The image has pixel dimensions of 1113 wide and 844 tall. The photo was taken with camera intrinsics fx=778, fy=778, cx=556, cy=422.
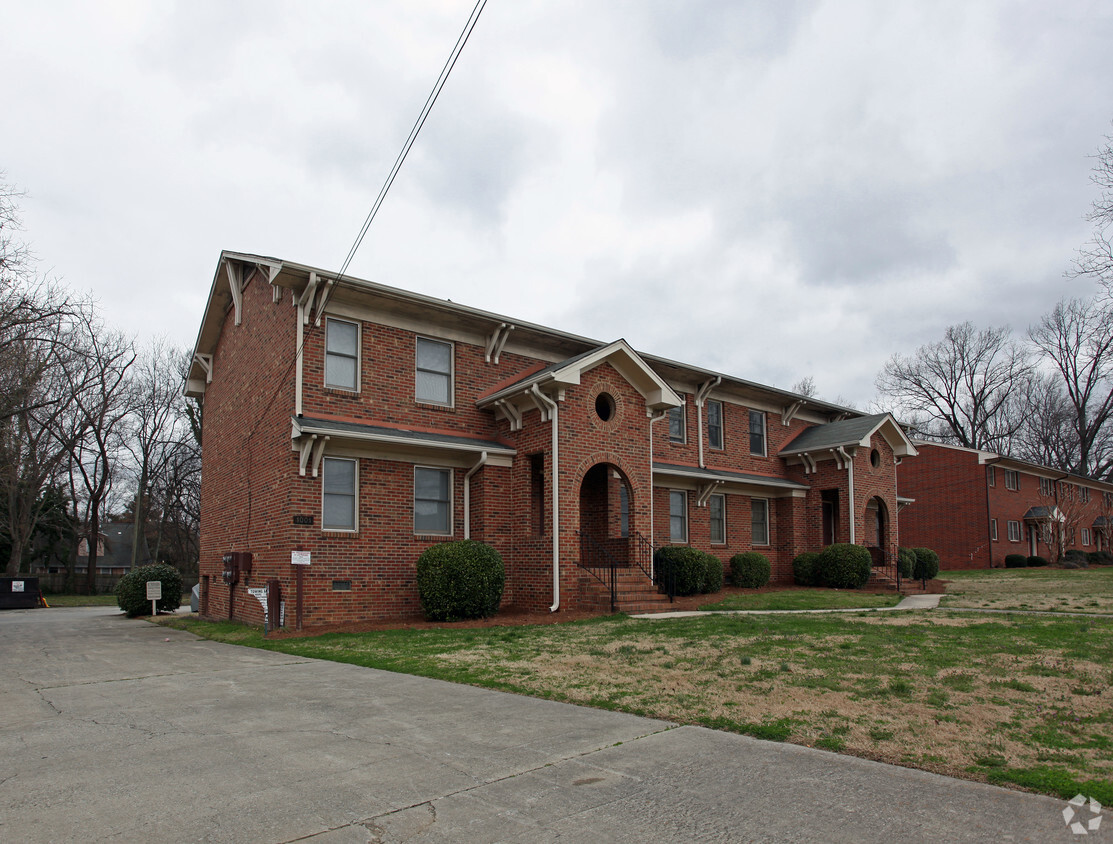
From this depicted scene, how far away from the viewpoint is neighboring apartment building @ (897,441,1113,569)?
39031mm

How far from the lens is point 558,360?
19.9 m

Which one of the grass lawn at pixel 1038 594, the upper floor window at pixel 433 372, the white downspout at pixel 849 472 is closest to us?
the grass lawn at pixel 1038 594

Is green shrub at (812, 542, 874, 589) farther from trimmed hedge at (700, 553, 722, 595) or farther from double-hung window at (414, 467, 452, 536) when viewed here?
double-hung window at (414, 467, 452, 536)

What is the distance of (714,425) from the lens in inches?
957

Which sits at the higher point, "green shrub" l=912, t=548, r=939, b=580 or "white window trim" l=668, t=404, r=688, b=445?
"white window trim" l=668, t=404, r=688, b=445

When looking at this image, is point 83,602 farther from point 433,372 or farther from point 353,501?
point 433,372

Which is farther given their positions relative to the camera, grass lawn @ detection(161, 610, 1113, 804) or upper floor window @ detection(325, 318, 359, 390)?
upper floor window @ detection(325, 318, 359, 390)

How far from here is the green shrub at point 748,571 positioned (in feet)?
74.8

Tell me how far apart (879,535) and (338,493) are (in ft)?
64.1

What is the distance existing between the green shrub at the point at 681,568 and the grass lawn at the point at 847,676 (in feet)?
16.3

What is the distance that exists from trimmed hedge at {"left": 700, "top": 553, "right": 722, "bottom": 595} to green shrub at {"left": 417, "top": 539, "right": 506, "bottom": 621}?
6315mm

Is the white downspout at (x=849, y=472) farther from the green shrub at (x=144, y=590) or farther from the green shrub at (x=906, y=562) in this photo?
the green shrub at (x=144, y=590)

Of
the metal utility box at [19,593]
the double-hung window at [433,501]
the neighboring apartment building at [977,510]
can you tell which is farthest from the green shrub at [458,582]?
the neighboring apartment building at [977,510]

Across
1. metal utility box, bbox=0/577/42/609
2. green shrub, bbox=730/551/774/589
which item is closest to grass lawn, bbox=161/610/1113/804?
green shrub, bbox=730/551/774/589
